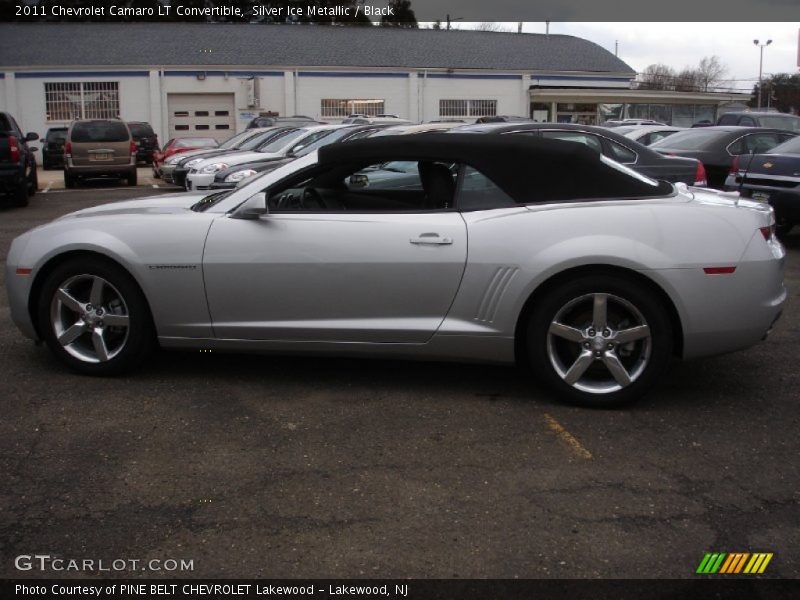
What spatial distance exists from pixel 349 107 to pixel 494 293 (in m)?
38.2

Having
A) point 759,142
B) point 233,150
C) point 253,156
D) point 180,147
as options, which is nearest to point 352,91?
point 180,147

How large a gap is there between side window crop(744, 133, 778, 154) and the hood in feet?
31.5

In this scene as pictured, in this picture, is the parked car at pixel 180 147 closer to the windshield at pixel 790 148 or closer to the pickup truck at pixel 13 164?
the pickup truck at pixel 13 164

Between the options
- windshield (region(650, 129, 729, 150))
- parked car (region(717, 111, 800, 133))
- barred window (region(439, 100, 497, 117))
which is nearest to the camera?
windshield (region(650, 129, 729, 150))

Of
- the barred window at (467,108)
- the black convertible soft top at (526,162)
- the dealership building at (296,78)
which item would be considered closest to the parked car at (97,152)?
the dealership building at (296,78)

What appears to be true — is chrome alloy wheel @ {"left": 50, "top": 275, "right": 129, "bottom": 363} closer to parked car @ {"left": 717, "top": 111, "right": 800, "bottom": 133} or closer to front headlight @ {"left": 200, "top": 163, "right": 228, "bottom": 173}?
front headlight @ {"left": 200, "top": 163, "right": 228, "bottom": 173}

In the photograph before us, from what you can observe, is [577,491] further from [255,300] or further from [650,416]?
[255,300]

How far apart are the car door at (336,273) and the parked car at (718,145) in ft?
28.6

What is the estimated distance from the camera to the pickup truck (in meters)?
15.4

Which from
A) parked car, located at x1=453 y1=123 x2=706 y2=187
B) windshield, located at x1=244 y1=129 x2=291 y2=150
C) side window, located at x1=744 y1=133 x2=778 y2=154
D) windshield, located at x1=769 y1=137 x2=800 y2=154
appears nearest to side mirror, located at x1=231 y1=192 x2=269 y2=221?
parked car, located at x1=453 y1=123 x2=706 y2=187

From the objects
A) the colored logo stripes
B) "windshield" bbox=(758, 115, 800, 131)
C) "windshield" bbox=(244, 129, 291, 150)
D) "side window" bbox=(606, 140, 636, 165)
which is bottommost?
the colored logo stripes

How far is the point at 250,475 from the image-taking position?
13.0ft

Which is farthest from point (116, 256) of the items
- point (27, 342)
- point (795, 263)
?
point (795, 263)
